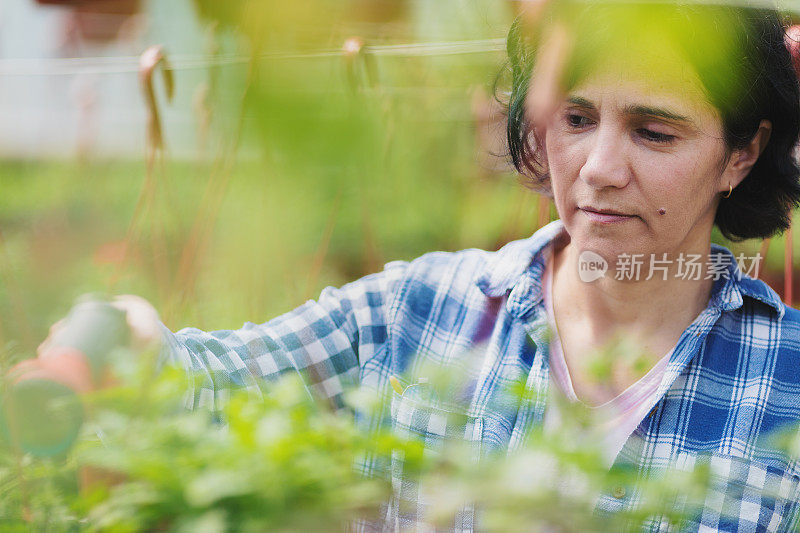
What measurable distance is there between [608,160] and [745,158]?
1.14ft

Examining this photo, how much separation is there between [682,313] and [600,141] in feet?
1.26

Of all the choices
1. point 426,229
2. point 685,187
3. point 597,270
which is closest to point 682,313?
point 597,270

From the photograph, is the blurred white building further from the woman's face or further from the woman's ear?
the woman's ear

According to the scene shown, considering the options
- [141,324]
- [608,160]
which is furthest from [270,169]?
[608,160]

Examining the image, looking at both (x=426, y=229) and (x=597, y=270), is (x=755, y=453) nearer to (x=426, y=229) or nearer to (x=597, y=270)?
(x=597, y=270)

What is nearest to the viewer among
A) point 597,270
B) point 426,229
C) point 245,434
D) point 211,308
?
point 245,434

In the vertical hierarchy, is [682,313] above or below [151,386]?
above

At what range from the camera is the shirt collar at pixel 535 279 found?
122cm

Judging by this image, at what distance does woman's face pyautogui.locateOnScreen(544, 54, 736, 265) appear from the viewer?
3.29ft

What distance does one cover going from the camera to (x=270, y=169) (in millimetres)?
349

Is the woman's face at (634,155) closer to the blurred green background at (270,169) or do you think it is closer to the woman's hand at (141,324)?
the blurred green background at (270,169)

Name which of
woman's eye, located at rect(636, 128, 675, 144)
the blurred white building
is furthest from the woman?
the blurred white building

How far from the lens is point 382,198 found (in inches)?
98.1

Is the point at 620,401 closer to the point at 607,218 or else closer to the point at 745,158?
the point at 607,218
